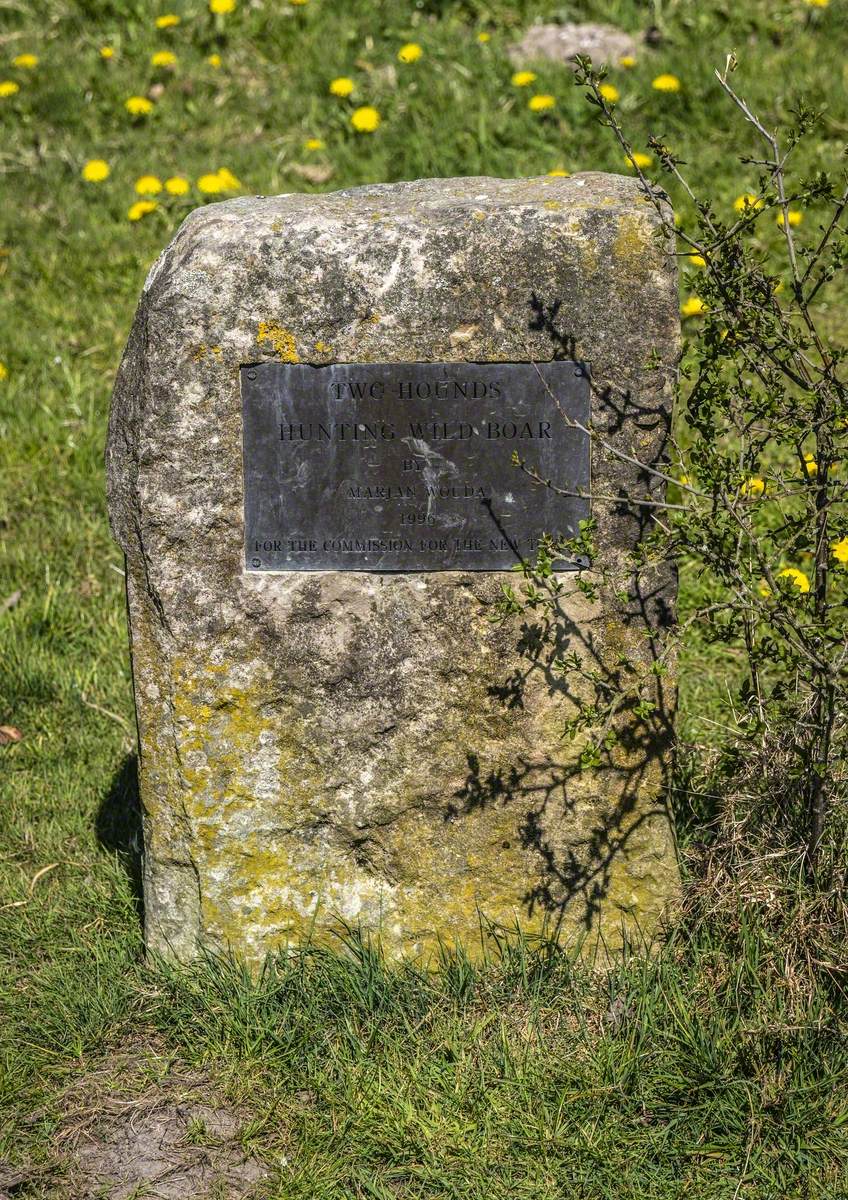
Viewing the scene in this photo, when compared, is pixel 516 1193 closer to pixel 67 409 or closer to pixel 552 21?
pixel 67 409

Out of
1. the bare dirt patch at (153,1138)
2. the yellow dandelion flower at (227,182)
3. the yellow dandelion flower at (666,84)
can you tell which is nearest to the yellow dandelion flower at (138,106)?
the yellow dandelion flower at (227,182)

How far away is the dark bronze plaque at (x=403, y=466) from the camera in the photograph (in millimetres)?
2754

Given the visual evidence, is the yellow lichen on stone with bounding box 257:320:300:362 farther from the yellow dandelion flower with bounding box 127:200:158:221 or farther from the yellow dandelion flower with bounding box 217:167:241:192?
the yellow dandelion flower with bounding box 127:200:158:221

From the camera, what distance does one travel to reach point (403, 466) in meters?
2.83

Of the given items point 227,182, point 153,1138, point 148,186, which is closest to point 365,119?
point 227,182

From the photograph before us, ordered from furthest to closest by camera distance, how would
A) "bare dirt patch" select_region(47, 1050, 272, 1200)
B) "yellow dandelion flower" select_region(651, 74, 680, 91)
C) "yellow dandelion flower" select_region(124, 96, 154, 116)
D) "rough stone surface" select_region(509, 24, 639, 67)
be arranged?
"yellow dandelion flower" select_region(124, 96, 154, 116) < "rough stone surface" select_region(509, 24, 639, 67) < "yellow dandelion flower" select_region(651, 74, 680, 91) < "bare dirt patch" select_region(47, 1050, 272, 1200)

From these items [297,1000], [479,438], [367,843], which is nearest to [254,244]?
[479,438]

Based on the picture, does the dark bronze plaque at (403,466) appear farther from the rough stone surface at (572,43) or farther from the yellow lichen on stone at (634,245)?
the rough stone surface at (572,43)

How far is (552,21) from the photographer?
687 centimetres

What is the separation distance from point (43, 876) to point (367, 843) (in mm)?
1108

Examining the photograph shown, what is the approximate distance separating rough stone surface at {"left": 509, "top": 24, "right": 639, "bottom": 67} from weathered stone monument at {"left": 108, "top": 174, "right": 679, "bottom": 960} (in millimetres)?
4129

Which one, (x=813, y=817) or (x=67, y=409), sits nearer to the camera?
(x=813, y=817)

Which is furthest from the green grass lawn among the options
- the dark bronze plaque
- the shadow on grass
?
the dark bronze plaque

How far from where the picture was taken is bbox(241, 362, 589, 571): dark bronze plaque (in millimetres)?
2754
